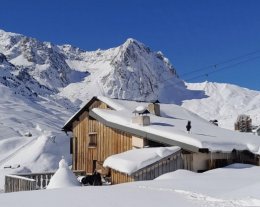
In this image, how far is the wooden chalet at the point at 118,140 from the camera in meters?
21.3

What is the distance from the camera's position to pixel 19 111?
5527 inches

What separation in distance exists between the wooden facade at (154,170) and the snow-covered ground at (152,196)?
3.83 meters

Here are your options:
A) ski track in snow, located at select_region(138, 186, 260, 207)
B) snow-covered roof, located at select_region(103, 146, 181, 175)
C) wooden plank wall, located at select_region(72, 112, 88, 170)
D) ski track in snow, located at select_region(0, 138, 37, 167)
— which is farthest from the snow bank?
ski track in snow, located at select_region(0, 138, 37, 167)

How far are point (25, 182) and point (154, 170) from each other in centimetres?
561

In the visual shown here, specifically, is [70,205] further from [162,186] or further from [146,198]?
[162,186]

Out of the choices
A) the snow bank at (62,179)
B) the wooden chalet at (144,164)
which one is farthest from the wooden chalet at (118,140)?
the snow bank at (62,179)

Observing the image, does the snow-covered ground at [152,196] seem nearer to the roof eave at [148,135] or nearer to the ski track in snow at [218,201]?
the ski track in snow at [218,201]

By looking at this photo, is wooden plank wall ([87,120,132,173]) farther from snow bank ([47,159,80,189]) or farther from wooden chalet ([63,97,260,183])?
snow bank ([47,159,80,189])

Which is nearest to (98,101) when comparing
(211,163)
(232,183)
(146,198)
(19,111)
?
(211,163)

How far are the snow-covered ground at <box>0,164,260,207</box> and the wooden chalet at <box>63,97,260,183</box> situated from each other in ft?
17.4

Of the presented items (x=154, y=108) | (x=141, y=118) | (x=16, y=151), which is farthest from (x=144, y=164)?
(x=16, y=151)

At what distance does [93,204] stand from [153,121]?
44.8 feet

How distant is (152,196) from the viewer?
41.7ft

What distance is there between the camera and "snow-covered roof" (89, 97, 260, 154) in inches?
827
